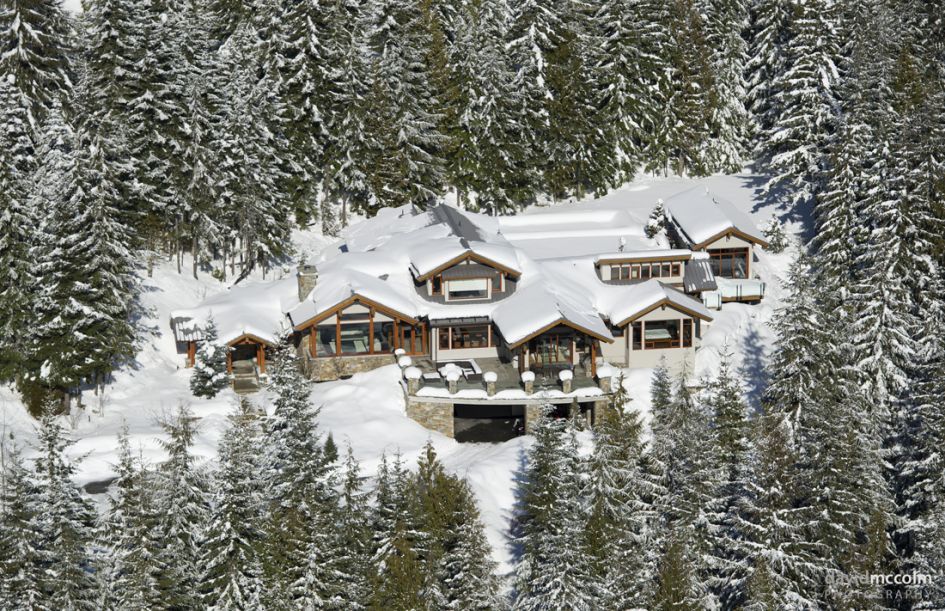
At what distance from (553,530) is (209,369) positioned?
20467 mm

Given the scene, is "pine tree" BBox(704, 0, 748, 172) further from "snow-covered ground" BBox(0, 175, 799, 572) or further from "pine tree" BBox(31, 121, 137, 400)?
"pine tree" BBox(31, 121, 137, 400)

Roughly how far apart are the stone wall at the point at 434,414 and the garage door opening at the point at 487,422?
62cm

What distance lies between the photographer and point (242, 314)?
54656 millimetres

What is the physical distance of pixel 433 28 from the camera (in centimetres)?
7869

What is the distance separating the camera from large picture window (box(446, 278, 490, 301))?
55.2m

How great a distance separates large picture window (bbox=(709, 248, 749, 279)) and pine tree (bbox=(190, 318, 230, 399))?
2717 cm

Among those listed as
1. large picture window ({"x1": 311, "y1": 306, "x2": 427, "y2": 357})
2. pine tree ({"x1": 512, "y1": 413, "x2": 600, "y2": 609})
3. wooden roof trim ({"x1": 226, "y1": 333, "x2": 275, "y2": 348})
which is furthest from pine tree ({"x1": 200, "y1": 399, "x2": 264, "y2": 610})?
large picture window ({"x1": 311, "y1": 306, "x2": 427, "y2": 357})

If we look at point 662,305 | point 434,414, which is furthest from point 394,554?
point 662,305

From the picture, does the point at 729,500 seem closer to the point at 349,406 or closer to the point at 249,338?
the point at 349,406

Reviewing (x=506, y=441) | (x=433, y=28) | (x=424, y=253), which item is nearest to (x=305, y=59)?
(x=433, y=28)

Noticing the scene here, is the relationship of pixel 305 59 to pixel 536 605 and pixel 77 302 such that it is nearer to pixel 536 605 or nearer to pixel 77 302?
pixel 77 302

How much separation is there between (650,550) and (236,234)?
3353cm

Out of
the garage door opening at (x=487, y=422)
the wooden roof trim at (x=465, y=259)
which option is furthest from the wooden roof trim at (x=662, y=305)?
the garage door opening at (x=487, y=422)

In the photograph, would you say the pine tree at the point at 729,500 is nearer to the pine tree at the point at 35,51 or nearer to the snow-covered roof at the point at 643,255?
the snow-covered roof at the point at 643,255
